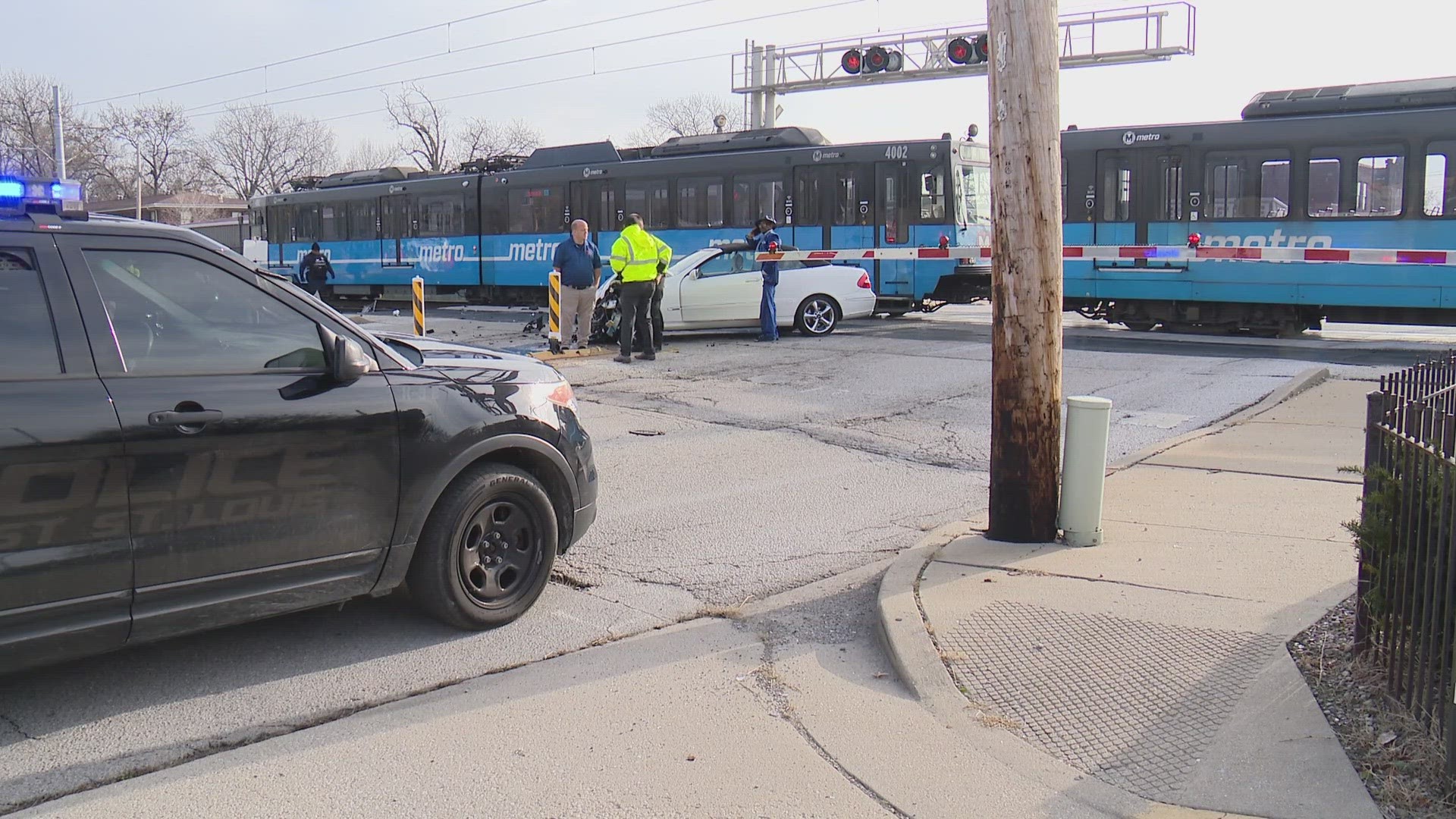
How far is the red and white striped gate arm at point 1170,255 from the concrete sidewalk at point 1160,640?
1043cm

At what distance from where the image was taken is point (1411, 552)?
13.1 feet

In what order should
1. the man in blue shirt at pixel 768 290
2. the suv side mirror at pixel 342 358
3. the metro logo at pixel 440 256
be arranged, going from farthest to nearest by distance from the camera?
the metro logo at pixel 440 256 < the man in blue shirt at pixel 768 290 < the suv side mirror at pixel 342 358

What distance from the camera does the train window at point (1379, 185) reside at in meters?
16.5

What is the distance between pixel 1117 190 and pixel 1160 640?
15.4 m

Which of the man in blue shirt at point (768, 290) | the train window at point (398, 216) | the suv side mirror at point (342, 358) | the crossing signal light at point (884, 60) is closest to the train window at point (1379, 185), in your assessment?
the man in blue shirt at point (768, 290)

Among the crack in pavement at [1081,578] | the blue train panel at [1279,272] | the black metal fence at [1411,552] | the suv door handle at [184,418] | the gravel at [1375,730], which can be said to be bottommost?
the gravel at [1375,730]

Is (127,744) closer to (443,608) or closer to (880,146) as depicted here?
(443,608)

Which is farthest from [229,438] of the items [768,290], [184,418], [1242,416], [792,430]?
[768,290]

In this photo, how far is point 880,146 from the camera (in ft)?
69.3

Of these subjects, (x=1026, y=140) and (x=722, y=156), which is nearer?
(x=1026, y=140)

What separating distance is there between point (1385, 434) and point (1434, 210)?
14250 mm

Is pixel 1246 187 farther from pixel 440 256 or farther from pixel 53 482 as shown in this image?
pixel 440 256

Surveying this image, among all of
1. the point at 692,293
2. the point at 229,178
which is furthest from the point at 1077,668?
the point at 229,178

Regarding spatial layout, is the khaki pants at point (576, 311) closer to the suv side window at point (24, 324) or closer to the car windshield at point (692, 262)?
the car windshield at point (692, 262)
